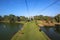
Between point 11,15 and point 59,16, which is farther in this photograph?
point 11,15

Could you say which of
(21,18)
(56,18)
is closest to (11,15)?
(21,18)

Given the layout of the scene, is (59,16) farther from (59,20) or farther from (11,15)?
(11,15)

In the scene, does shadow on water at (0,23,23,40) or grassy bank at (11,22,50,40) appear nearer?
grassy bank at (11,22,50,40)

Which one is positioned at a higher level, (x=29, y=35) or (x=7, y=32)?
(x=29, y=35)

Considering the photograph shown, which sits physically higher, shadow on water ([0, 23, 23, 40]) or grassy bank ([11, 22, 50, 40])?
grassy bank ([11, 22, 50, 40])

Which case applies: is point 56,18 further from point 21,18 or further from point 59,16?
point 21,18

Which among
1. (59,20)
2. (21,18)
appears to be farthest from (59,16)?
(21,18)

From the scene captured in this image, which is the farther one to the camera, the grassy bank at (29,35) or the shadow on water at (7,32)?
the shadow on water at (7,32)

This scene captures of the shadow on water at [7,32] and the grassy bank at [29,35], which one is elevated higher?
the grassy bank at [29,35]

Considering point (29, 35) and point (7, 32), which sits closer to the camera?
point (29, 35)
